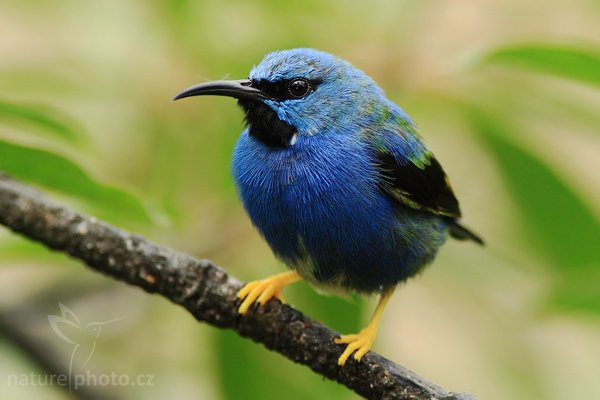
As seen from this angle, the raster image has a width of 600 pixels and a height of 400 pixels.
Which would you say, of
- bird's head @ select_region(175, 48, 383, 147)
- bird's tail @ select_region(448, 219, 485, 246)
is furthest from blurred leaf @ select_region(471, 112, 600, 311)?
bird's head @ select_region(175, 48, 383, 147)

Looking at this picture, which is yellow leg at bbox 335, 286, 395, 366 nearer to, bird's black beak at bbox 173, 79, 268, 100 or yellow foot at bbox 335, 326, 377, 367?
yellow foot at bbox 335, 326, 377, 367

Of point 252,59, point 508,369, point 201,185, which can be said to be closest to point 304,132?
point 252,59

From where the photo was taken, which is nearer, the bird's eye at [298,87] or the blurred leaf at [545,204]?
the blurred leaf at [545,204]

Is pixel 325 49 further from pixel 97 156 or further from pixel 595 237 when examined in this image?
pixel 595 237

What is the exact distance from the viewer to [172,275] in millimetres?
3432

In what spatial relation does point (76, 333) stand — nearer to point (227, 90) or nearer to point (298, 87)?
point (227, 90)

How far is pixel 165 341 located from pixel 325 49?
6.61ft

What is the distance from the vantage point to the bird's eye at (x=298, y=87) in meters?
4.26

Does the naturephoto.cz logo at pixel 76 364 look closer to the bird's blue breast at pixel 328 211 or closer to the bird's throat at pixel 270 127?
the bird's blue breast at pixel 328 211

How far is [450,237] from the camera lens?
197 inches

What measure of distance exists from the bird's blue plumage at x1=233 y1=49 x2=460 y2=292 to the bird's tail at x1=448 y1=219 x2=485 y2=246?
51cm

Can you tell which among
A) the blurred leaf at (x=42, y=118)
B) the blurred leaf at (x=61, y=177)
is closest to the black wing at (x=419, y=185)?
the blurred leaf at (x=61, y=177)

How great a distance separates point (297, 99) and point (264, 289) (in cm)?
103

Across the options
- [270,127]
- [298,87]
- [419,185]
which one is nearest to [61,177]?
[270,127]
